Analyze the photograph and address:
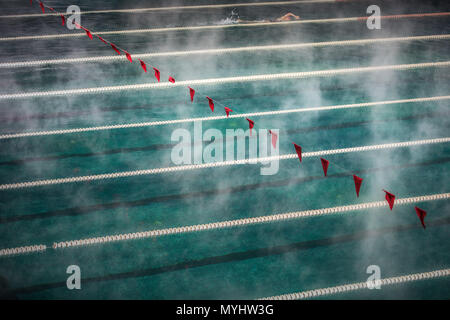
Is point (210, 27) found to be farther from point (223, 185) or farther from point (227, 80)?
point (223, 185)

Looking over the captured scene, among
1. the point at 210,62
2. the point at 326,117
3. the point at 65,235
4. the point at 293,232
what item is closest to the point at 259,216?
the point at 293,232

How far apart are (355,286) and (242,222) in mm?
713

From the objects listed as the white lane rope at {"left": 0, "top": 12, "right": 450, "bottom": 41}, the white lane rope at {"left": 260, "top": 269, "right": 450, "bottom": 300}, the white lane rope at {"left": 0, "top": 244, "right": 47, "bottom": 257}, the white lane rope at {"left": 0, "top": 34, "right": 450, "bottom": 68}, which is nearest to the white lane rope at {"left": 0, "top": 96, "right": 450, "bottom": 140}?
the white lane rope at {"left": 0, "top": 244, "right": 47, "bottom": 257}

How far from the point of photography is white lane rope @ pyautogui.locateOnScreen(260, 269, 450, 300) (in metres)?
2.11

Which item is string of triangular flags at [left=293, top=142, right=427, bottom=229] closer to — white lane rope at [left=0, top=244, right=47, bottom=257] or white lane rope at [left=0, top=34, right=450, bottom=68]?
white lane rope at [left=0, top=244, right=47, bottom=257]

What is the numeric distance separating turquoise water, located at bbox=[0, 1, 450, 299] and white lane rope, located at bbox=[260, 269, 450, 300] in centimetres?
3

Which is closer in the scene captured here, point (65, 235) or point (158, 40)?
point (65, 235)

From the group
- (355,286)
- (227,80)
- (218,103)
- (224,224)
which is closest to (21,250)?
(224,224)

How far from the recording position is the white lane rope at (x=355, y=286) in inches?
83.0

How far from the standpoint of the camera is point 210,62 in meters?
4.73

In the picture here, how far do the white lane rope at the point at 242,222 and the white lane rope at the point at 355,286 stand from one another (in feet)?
1.77

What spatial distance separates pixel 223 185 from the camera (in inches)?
113

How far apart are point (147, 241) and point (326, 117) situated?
1949 millimetres
